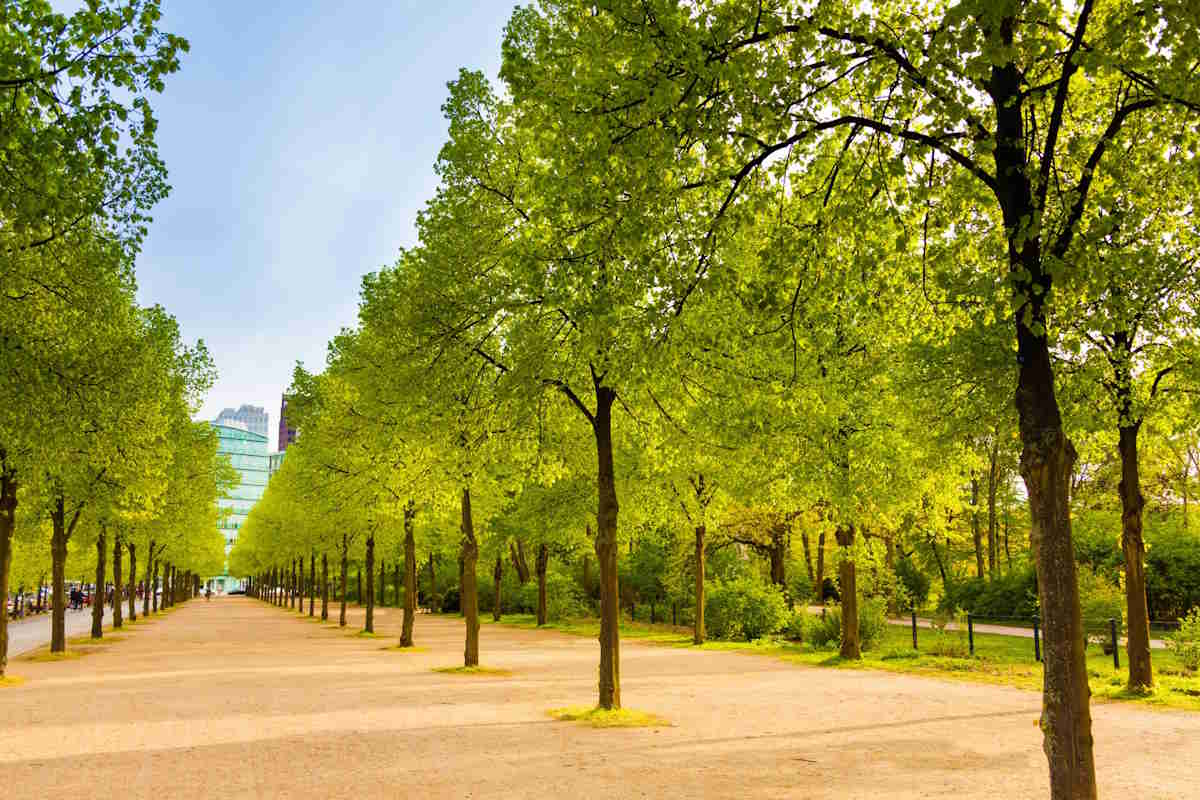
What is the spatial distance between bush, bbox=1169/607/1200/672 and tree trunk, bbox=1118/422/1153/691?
11.0 feet

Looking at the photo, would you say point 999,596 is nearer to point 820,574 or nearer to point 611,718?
point 820,574

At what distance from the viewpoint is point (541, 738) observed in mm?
11594

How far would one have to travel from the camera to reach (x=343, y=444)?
23.3 m

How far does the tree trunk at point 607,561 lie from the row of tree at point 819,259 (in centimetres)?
5

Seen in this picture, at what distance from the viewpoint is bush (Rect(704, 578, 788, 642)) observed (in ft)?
99.0

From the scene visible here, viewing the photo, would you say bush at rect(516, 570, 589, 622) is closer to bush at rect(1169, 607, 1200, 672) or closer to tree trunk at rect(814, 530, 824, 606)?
tree trunk at rect(814, 530, 824, 606)

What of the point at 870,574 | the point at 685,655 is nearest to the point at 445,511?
the point at 685,655

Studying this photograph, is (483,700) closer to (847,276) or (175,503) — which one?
(847,276)

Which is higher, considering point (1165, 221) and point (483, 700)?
point (1165, 221)

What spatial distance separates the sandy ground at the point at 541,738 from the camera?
8852 millimetres

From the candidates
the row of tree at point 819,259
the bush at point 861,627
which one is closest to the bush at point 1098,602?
the bush at point 861,627

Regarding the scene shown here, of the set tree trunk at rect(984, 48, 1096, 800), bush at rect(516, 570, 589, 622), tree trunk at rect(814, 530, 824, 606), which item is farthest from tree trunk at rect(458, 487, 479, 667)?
tree trunk at rect(814, 530, 824, 606)

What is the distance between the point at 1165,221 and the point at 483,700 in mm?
12312

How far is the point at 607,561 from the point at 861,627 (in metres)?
13.3
